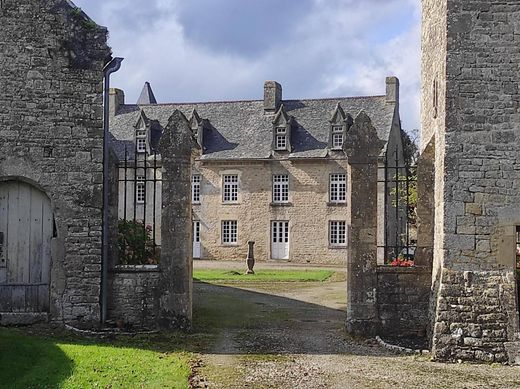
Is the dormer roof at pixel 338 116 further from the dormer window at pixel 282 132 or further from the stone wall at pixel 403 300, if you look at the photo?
the stone wall at pixel 403 300

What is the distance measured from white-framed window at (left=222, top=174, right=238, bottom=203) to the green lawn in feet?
69.0

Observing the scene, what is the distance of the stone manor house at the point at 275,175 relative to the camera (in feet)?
96.1

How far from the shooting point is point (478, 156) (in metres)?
9.34

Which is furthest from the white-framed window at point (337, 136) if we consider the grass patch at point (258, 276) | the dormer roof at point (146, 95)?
the dormer roof at point (146, 95)

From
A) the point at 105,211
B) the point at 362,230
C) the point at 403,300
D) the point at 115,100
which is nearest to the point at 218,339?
the point at 105,211

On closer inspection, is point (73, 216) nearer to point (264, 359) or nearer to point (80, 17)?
point (80, 17)

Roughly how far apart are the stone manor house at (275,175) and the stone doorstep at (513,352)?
62.5ft

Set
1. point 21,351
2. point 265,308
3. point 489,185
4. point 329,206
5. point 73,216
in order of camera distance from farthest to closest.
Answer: point 329,206 < point 265,308 < point 73,216 < point 489,185 < point 21,351

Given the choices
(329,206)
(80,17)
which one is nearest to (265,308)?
(80,17)

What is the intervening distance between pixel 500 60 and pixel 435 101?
4.11ft

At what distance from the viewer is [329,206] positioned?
29219mm

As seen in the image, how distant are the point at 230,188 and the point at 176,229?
19893 mm

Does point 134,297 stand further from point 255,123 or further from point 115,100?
point 115,100

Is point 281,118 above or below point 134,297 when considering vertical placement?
above
